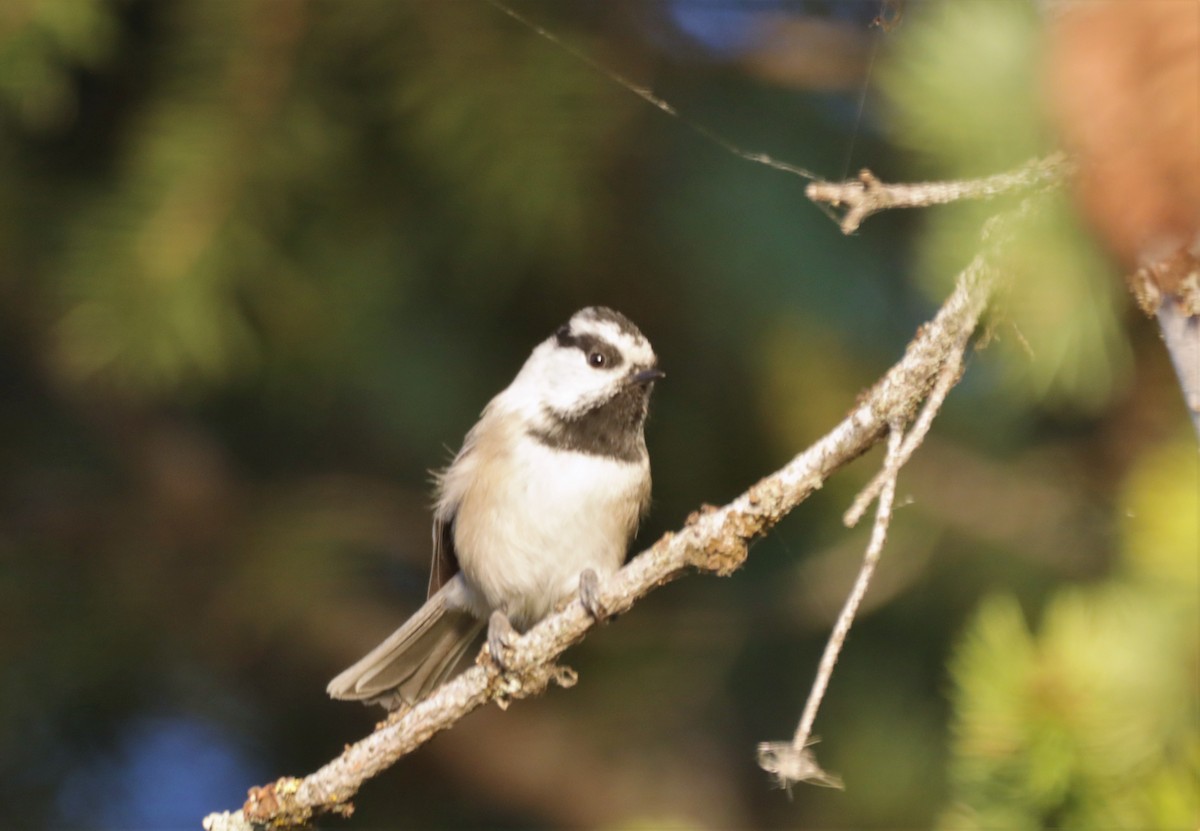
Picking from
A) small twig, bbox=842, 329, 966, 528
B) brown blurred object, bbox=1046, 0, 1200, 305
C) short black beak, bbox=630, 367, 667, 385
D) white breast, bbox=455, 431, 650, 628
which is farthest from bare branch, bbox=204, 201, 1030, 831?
short black beak, bbox=630, 367, 667, 385

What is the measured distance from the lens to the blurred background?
1745 millimetres

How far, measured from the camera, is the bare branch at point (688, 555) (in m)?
0.84

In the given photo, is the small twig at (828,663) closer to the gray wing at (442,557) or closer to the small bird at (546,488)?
the small bird at (546,488)

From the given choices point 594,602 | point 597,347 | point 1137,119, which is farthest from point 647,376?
point 1137,119

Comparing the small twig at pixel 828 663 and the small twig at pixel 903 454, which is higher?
the small twig at pixel 903 454

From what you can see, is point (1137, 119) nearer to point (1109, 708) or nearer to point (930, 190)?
point (930, 190)

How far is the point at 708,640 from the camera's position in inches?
83.0

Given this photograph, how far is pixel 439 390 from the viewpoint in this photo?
205 cm

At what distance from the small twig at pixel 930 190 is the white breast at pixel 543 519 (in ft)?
3.12

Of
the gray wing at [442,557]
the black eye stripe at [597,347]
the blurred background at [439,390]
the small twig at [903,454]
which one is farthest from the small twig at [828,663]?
the gray wing at [442,557]

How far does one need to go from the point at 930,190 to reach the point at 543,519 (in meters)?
1.02

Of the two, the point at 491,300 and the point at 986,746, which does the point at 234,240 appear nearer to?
the point at 491,300

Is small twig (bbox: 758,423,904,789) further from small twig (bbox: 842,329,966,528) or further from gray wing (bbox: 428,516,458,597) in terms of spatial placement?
gray wing (bbox: 428,516,458,597)

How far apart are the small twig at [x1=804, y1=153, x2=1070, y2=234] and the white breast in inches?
37.4
